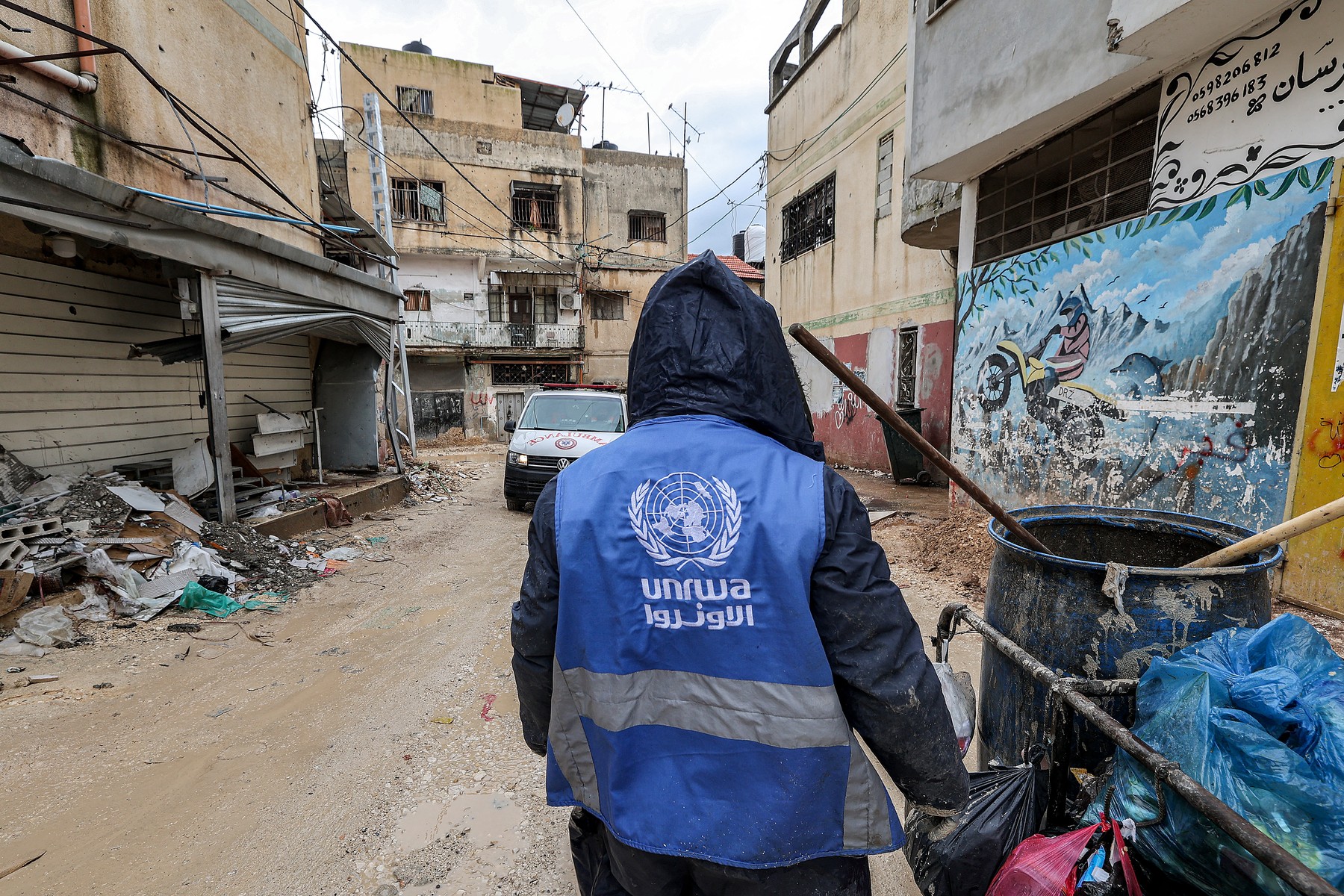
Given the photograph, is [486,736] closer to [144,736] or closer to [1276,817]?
[144,736]

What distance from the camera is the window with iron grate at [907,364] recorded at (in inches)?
401

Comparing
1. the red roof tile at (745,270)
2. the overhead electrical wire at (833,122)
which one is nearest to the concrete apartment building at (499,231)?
the red roof tile at (745,270)

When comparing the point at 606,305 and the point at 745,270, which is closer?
the point at 606,305

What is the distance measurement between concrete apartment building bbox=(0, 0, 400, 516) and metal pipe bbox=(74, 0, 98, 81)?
1cm

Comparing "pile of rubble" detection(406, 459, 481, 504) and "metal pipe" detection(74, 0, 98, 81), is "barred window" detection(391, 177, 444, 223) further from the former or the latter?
"metal pipe" detection(74, 0, 98, 81)

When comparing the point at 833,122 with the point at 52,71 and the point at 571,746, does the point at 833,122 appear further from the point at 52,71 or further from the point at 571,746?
the point at 571,746

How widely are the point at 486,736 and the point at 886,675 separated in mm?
2562

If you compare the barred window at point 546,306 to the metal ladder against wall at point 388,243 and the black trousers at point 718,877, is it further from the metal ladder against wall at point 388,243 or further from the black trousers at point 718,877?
the black trousers at point 718,877

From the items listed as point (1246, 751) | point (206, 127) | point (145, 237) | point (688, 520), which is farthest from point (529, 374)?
point (1246, 751)

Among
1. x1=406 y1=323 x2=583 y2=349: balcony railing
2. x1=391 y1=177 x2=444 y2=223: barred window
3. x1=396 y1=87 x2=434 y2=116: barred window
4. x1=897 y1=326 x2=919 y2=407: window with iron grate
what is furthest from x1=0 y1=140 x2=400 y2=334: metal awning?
x1=396 y1=87 x2=434 y2=116: barred window

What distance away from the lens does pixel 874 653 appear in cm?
115

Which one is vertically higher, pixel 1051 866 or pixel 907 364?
pixel 907 364

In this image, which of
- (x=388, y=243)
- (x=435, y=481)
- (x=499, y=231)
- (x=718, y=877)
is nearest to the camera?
(x=718, y=877)

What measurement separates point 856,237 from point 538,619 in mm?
12064
